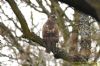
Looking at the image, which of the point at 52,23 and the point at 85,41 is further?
the point at 85,41

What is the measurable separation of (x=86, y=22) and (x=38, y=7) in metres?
1.60

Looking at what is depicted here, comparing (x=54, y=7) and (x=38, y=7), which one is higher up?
(x=38, y=7)

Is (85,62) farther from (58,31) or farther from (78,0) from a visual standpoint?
(78,0)

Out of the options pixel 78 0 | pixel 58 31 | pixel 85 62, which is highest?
pixel 58 31

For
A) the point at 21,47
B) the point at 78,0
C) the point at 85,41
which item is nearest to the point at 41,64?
the point at 21,47

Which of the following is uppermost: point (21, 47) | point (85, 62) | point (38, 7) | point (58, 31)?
point (38, 7)

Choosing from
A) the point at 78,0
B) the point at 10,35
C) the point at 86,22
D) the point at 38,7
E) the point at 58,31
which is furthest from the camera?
the point at 38,7

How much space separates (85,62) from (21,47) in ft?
5.25

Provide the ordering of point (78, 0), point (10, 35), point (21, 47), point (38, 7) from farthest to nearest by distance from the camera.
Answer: point (38, 7) < point (21, 47) < point (10, 35) < point (78, 0)

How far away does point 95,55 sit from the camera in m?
9.10

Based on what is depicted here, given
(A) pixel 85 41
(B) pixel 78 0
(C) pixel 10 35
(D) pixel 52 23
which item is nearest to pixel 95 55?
(A) pixel 85 41

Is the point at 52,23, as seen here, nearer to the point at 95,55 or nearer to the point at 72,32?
the point at 72,32

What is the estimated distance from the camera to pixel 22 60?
336 inches

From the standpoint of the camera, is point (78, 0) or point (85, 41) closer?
point (78, 0)
